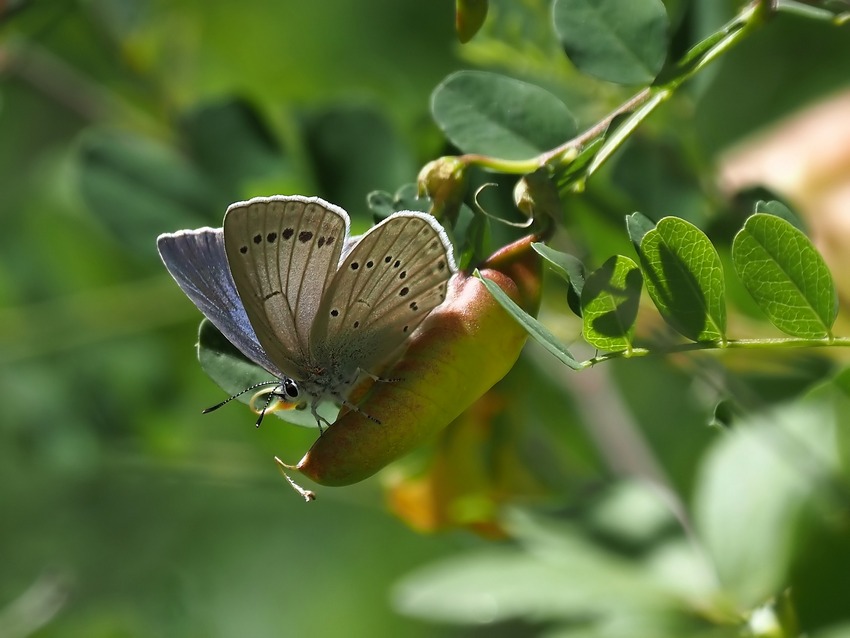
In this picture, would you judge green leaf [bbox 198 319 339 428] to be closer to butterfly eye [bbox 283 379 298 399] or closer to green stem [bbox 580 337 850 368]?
butterfly eye [bbox 283 379 298 399]

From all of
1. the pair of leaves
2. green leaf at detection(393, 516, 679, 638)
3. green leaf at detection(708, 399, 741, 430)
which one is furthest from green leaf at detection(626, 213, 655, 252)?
green leaf at detection(393, 516, 679, 638)

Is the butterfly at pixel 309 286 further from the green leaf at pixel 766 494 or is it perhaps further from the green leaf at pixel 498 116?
the green leaf at pixel 766 494

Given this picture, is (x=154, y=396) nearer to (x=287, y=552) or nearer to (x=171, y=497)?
(x=171, y=497)

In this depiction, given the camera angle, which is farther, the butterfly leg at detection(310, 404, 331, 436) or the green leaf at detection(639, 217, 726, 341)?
the butterfly leg at detection(310, 404, 331, 436)

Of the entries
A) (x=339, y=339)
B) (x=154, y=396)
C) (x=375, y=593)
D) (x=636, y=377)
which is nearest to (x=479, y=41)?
(x=339, y=339)

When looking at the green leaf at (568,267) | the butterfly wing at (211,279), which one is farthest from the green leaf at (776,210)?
the butterfly wing at (211,279)
